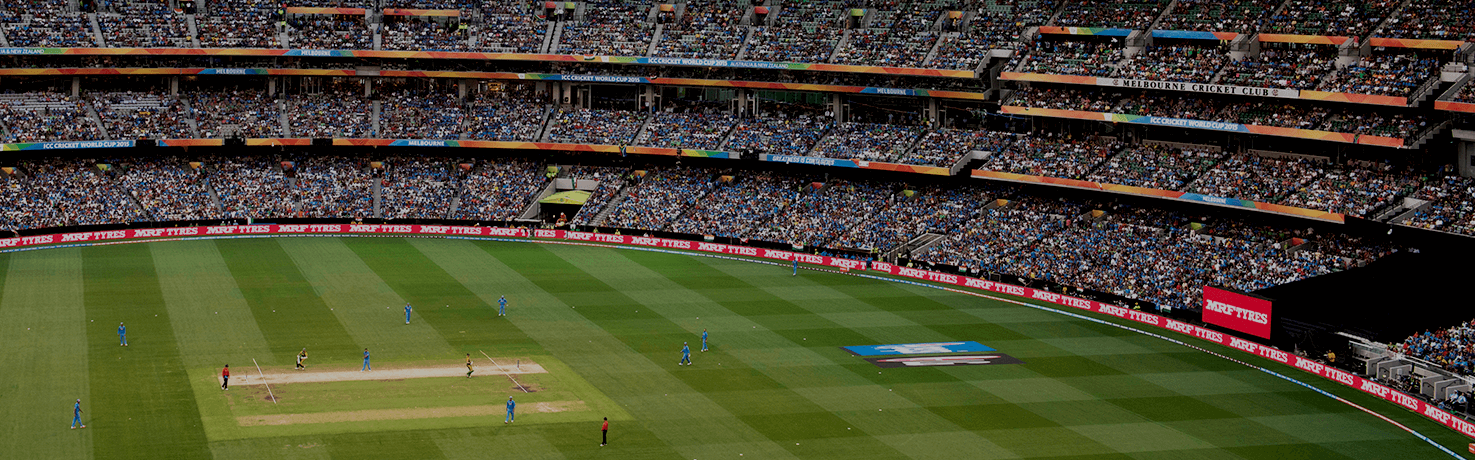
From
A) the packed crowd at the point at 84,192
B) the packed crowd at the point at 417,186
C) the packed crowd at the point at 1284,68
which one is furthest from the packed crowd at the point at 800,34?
the packed crowd at the point at 84,192

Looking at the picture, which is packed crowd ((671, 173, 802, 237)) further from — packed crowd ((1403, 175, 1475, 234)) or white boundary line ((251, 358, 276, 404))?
white boundary line ((251, 358, 276, 404))

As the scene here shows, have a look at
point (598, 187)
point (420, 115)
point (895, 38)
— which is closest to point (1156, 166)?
point (895, 38)

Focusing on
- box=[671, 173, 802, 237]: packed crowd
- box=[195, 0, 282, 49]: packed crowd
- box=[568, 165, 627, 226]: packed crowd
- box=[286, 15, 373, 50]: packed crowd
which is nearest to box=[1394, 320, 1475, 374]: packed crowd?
box=[671, 173, 802, 237]: packed crowd

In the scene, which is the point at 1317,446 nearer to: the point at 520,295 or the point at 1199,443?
the point at 1199,443

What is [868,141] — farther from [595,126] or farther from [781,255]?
[595,126]

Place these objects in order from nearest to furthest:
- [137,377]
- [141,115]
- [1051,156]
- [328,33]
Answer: [137,377]
[1051,156]
[141,115]
[328,33]

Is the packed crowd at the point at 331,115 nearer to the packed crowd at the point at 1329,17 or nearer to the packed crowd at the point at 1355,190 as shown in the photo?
the packed crowd at the point at 1329,17
